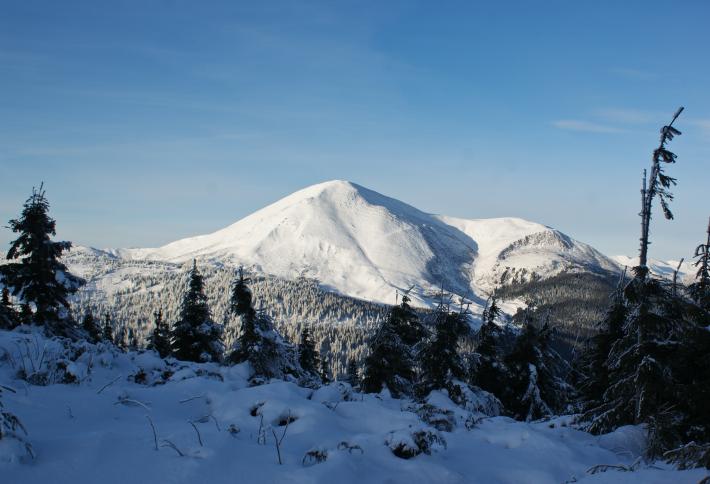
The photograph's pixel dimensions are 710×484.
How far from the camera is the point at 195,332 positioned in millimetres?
29469

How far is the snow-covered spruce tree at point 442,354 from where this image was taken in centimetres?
2016

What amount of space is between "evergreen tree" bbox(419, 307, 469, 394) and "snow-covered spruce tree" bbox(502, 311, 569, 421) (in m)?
6.10

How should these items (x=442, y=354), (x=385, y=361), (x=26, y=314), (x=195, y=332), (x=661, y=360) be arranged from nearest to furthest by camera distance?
(x=661, y=360) < (x=442, y=354) < (x=385, y=361) < (x=26, y=314) < (x=195, y=332)

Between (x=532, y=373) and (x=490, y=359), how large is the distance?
2.29m

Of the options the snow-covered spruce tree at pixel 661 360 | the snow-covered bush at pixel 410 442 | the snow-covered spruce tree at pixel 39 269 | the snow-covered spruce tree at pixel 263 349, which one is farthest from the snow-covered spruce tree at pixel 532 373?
the snow-covered spruce tree at pixel 39 269

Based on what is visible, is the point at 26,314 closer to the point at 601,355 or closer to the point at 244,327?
the point at 244,327

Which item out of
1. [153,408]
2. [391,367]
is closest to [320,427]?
[153,408]

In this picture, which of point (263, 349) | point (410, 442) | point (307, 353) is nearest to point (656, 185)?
point (410, 442)

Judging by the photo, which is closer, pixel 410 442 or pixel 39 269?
pixel 410 442

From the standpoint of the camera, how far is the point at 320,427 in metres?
6.08

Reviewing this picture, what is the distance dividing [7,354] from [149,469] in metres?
5.23

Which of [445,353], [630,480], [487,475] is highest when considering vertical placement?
[630,480]

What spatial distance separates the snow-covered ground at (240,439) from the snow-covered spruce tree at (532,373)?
16.4m

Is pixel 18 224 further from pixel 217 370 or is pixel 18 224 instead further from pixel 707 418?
pixel 707 418
